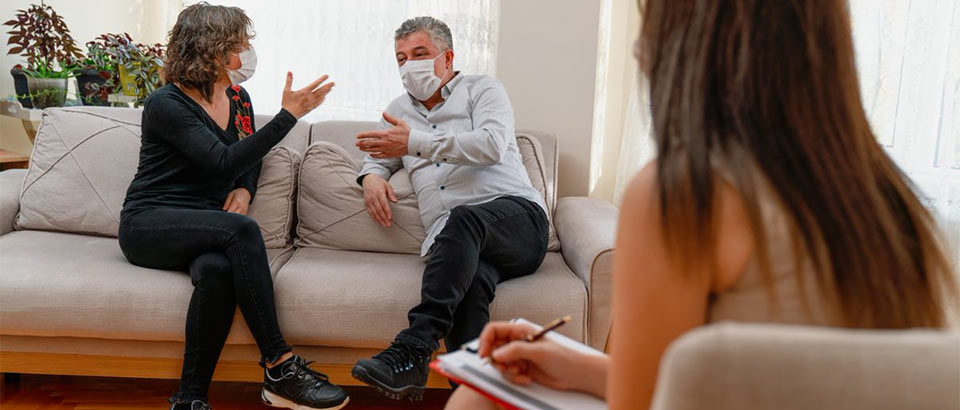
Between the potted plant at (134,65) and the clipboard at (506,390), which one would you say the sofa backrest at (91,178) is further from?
the clipboard at (506,390)

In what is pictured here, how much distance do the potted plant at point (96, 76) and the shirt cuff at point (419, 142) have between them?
1.34 meters

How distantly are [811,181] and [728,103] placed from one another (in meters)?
0.09

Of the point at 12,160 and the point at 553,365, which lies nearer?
the point at 553,365

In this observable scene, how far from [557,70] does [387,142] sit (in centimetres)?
87

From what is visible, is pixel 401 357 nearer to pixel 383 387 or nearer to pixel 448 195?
pixel 383 387

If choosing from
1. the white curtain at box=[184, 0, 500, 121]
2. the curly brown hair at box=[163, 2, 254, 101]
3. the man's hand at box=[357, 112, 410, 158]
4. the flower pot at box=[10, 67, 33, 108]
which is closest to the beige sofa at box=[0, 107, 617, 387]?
the man's hand at box=[357, 112, 410, 158]

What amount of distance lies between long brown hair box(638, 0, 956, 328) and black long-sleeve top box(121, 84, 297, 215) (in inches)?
60.5

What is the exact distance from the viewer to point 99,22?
3199mm

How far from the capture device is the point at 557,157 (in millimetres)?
2611

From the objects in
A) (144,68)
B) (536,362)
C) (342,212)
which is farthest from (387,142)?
(536,362)

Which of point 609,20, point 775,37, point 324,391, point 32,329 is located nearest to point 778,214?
point 775,37

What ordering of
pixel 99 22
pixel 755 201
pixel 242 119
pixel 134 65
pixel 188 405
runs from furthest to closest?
1. pixel 99 22
2. pixel 134 65
3. pixel 242 119
4. pixel 188 405
5. pixel 755 201

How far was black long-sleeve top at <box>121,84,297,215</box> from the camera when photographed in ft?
6.55

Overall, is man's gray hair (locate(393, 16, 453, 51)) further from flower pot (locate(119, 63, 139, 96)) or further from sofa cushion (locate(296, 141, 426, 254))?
flower pot (locate(119, 63, 139, 96))
